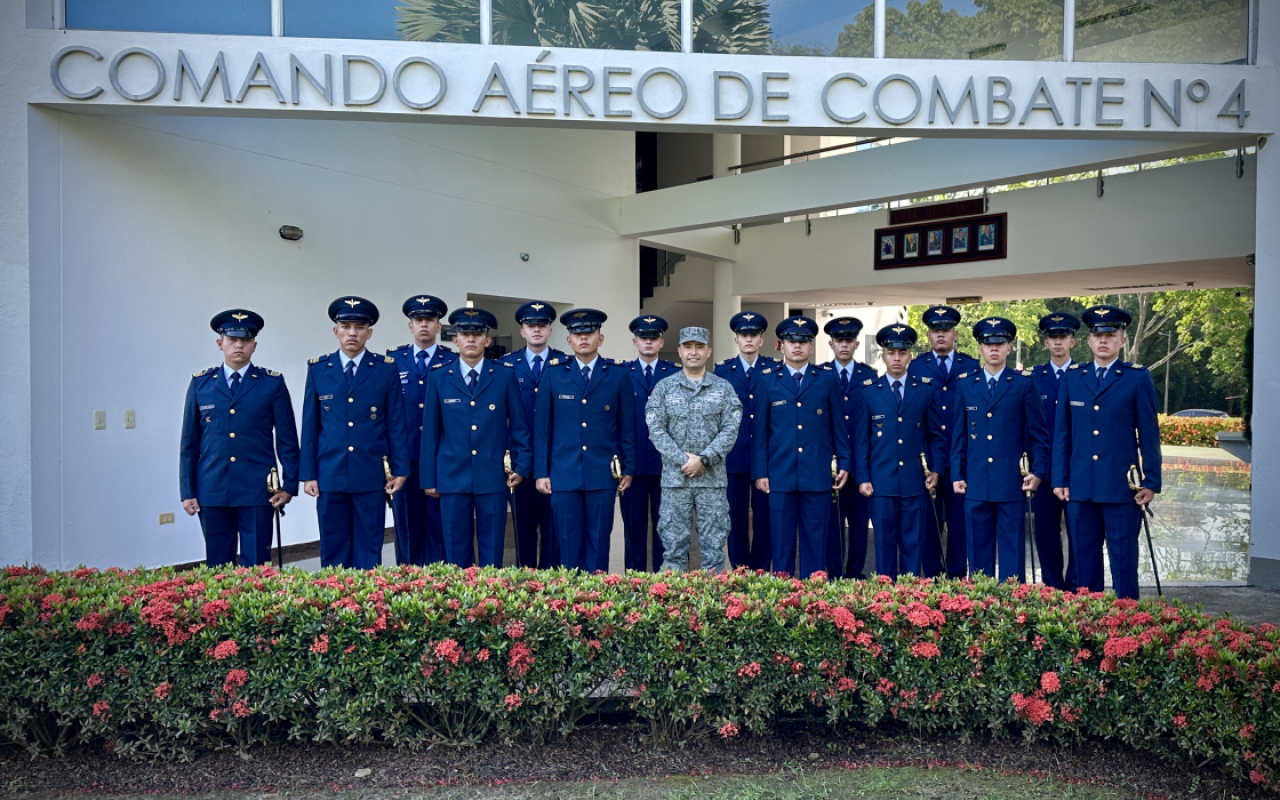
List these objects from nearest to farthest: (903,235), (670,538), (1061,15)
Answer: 1. (670,538)
2. (1061,15)
3. (903,235)

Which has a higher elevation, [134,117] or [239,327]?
[134,117]

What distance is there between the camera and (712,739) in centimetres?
300

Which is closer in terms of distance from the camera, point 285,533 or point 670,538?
point 670,538

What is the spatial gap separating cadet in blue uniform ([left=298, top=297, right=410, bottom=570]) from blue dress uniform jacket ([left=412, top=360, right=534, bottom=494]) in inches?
9.1

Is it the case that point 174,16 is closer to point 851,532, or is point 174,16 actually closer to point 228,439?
point 228,439

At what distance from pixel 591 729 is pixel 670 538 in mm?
1520

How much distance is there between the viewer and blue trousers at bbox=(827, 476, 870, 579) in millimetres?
5237

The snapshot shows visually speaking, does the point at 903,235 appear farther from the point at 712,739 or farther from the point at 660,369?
the point at 712,739

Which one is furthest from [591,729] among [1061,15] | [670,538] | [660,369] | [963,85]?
[1061,15]

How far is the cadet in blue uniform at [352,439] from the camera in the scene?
15.1 feet

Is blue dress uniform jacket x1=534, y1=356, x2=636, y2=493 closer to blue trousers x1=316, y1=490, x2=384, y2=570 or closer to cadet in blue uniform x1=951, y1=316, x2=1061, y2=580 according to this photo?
blue trousers x1=316, y1=490, x2=384, y2=570

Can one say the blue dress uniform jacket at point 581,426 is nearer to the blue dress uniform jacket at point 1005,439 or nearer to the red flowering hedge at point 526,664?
the red flowering hedge at point 526,664

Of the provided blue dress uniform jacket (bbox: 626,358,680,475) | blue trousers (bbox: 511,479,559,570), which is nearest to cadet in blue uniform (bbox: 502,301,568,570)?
blue trousers (bbox: 511,479,559,570)

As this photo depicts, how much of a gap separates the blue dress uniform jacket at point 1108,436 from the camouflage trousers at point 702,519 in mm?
1944
